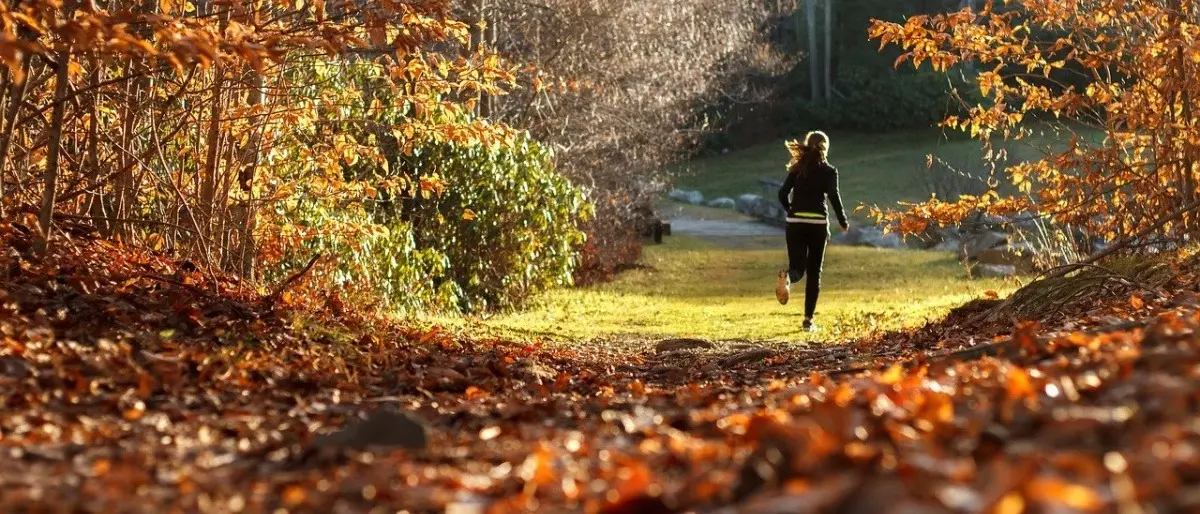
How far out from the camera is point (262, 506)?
2895 millimetres

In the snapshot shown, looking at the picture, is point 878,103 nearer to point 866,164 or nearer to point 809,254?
point 866,164

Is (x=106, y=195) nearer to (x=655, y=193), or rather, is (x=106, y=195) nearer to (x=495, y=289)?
(x=495, y=289)

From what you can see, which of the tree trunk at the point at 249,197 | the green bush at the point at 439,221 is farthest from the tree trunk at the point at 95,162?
the green bush at the point at 439,221

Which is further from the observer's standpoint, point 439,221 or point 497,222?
point 497,222

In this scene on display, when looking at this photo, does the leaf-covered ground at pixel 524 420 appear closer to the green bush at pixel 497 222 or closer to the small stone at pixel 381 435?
the small stone at pixel 381 435

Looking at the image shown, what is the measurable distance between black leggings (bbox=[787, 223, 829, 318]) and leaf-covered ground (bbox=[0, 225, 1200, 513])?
4.13 meters

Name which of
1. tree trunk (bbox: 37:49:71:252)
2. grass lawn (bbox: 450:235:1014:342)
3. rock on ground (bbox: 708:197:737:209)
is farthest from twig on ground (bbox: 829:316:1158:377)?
rock on ground (bbox: 708:197:737:209)

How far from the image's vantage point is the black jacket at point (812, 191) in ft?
35.4

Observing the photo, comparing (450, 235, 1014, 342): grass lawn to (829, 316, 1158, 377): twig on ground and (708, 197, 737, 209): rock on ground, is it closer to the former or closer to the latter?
(829, 316, 1158, 377): twig on ground

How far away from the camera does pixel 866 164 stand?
38.2 metres

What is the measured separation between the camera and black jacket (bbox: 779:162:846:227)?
1079 centimetres

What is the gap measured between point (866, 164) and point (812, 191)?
1106 inches

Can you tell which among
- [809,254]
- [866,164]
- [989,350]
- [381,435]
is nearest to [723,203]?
[866,164]

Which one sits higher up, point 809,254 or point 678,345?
point 809,254
